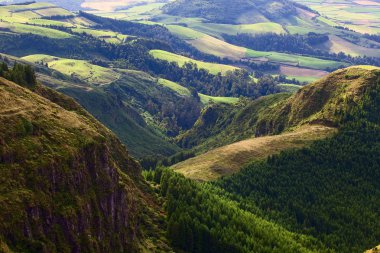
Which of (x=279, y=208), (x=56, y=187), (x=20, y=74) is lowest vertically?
(x=279, y=208)

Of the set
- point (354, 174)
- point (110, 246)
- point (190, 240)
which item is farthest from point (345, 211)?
point (110, 246)

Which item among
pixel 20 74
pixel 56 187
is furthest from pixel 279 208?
pixel 56 187

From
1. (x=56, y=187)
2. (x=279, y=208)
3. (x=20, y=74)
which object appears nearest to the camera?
(x=56, y=187)

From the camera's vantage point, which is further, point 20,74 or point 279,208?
point 279,208

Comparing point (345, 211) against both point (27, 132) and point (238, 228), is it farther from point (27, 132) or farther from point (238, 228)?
point (27, 132)

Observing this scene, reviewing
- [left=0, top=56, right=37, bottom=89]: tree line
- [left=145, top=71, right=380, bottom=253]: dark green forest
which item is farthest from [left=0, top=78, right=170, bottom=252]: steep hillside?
[left=145, top=71, right=380, bottom=253]: dark green forest

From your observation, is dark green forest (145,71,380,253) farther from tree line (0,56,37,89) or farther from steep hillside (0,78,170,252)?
tree line (0,56,37,89)

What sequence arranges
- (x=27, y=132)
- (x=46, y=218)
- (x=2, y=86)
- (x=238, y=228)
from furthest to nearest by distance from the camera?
(x=238, y=228) < (x=2, y=86) < (x=27, y=132) < (x=46, y=218)

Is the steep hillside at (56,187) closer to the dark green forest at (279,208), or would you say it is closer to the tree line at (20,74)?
the tree line at (20,74)

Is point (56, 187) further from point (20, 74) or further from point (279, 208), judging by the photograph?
point (279, 208)
